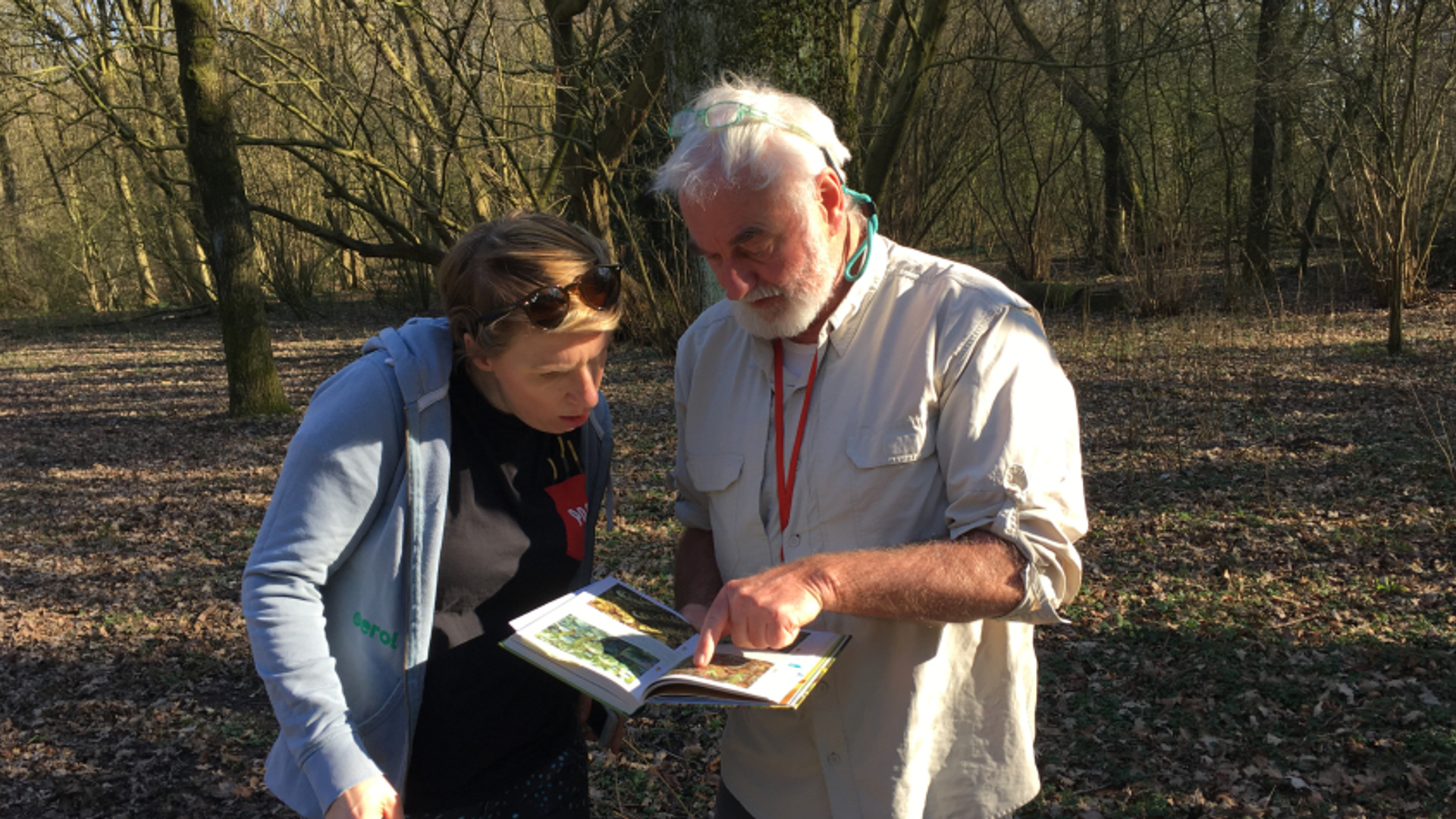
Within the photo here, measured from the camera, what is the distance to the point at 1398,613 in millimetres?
4387

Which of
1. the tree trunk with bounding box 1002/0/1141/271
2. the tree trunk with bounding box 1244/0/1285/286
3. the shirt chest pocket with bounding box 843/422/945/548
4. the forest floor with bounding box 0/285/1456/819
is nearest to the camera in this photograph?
the shirt chest pocket with bounding box 843/422/945/548

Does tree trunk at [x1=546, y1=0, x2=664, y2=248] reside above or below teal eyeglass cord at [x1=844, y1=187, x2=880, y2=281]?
above

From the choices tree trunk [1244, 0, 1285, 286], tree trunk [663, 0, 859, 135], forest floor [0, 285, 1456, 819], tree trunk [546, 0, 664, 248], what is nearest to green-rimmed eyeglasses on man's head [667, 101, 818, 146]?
tree trunk [663, 0, 859, 135]

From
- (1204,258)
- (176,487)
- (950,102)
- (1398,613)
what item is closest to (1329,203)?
(1204,258)

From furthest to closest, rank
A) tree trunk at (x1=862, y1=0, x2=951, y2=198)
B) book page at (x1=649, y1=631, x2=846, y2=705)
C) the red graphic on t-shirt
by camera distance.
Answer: tree trunk at (x1=862, y1=0, x2=951, y2=198), the red graphic on t-shirt, book page at (x1=649, y1=631, x2=846, y2=705)

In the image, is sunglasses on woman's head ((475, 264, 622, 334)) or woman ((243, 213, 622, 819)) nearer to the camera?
woman ((243, 213, 622, 819))

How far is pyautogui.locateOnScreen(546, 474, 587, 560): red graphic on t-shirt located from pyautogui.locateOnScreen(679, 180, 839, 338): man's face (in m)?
0.52

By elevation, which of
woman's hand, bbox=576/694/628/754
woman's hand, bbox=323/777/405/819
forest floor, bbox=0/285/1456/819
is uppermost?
woman's hand, bbox=323/777/405/819

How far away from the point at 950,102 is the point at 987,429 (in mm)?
13027

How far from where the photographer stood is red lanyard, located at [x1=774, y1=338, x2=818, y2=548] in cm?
187

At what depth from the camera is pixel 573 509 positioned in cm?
207

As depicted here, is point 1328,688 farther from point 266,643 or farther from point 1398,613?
point 266,643

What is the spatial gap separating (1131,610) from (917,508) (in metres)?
3.38

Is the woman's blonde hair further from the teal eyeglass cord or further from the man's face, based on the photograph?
the teal eyeglass cord
